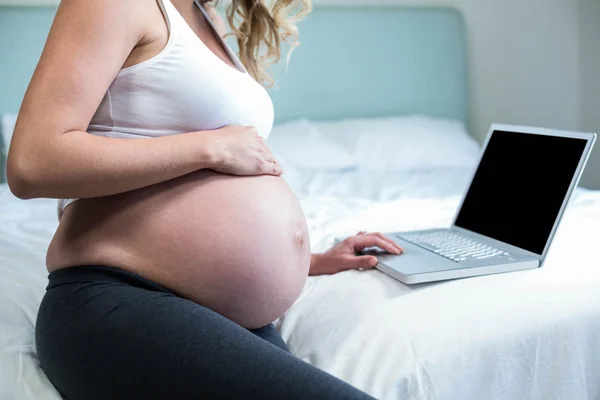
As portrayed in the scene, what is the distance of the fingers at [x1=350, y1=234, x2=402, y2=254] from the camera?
1096 mm

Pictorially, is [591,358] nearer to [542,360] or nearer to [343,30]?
[542,360]

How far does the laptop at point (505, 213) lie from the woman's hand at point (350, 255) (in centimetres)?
2

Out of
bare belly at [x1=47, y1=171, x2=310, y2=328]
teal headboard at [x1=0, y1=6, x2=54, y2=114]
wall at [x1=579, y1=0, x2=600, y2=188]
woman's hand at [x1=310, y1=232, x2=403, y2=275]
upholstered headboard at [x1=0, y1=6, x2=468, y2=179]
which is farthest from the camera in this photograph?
upholstered headboard at [x1=0, y1=6, x2=468, y2=179]

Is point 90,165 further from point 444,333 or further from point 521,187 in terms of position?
point 521,187

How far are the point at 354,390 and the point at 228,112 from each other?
1.44 ft

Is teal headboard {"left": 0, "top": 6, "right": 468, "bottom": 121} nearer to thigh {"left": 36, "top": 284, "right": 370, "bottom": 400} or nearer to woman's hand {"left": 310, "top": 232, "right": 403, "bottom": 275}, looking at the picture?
woman's hand {"left": 310, "top": 232, "right": 403, "bottom": 275}

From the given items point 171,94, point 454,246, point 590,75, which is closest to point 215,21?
point 171,94

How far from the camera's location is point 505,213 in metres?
1.17

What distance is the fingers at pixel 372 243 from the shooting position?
1096 millimetres

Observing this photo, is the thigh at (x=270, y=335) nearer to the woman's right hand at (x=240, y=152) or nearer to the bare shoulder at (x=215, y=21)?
the woman's right hand at (x=240, y=152)

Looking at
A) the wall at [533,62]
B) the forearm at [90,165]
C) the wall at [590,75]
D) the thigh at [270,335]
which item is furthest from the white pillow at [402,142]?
the forearm at [90,165]

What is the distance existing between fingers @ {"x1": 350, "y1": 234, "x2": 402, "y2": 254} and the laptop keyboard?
71mm

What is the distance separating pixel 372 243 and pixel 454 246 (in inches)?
5.7

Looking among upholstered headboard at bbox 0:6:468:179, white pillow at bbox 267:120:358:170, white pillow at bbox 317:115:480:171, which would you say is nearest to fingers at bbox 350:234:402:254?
→ white pillow at bbox 267:120:358:170
